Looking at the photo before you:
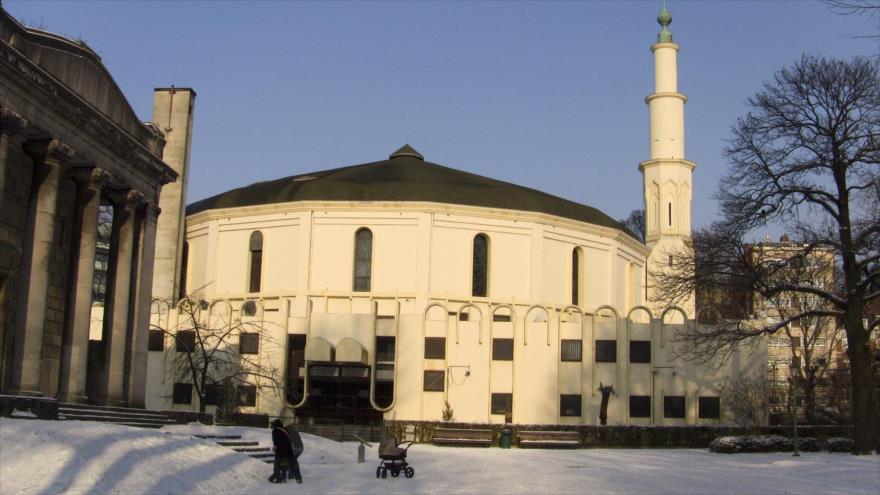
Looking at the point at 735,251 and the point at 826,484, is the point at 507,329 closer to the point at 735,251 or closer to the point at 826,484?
the point at 735,251

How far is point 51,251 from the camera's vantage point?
2970 centimetres

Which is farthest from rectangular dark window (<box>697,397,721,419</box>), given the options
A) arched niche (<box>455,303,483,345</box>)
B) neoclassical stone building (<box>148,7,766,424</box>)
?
arched niche (<box>455,303,483,345</box>)

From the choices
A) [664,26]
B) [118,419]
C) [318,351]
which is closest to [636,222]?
[664,26]

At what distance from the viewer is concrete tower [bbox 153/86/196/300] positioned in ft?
192

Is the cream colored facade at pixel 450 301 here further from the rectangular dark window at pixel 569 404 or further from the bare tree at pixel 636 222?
the bare tree at pixel 636 222

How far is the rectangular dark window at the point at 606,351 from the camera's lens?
53656mm

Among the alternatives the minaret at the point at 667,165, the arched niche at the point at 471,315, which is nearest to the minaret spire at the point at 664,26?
the minaret at the point at 667,165

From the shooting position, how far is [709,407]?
53.6 meters

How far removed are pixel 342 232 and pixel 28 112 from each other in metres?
31.2

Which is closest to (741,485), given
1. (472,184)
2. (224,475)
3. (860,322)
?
(224,475)

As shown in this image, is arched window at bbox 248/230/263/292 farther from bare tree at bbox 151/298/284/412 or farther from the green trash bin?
the green trash bin

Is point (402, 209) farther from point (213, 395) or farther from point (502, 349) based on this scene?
point (213, 395)

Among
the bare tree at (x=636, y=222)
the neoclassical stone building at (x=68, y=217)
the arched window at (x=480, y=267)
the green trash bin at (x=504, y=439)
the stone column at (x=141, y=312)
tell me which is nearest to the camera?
the neoclassical stone building at (x=68, y=217)

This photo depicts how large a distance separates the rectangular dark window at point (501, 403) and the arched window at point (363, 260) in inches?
392
